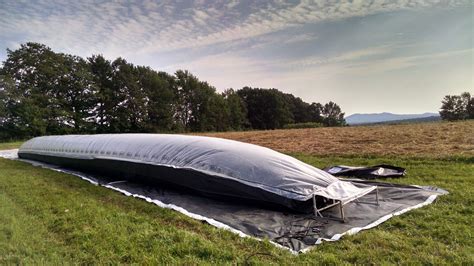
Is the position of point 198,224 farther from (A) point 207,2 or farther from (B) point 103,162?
(A) point 207,2

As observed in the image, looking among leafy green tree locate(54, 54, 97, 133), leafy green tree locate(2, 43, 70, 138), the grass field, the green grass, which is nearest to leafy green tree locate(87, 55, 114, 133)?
leafy green tree locate(54, 54, 97, 133)

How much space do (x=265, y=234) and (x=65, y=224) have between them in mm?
2306

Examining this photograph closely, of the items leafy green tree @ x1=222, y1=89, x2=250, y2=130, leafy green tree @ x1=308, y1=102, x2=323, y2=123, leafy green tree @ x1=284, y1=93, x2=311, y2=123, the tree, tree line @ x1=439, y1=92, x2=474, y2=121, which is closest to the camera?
tree line @ x1=439, y1=92, x2=474, y2=121

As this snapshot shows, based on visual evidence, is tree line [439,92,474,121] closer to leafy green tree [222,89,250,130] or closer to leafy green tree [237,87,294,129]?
leafy green tree [237,87,294,129]

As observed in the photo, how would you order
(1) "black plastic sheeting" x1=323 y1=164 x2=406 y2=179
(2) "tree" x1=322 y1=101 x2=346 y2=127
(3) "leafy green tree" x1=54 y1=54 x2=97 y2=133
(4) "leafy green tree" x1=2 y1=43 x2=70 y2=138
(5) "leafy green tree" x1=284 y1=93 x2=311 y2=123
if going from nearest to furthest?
(1) "black plastic sheeting" x1=323 y1=164 x2=406 y2=179 → (4) "leafy green tree" x1=2 y1=43 x2=70 y2=138 → (3) "leafy green tree" x1=54 y1=54 x2=97 y2=133 → (5) "leafy green tree" x1=284 y1=93 x2=311 y2=123 → (2) "tree" x1=322 y1=101 x2=346 y2=127

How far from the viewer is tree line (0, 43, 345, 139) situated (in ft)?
82.5

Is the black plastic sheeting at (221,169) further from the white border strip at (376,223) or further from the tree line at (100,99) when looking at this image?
the tree line at (100,99)

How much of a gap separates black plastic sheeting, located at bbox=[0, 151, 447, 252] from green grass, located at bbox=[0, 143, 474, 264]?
0.17 m

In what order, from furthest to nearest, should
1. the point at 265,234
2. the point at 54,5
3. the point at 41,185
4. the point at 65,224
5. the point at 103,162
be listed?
the point at 54,5 < the point at 103,162 < the point at 41,185 < the point at 65,224 < the point at 265,234

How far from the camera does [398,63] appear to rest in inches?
415

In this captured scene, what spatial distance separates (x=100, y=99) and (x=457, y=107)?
42428mm

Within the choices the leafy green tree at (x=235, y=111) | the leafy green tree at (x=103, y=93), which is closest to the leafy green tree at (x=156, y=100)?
the leafy green tree at (x=103, y=93)

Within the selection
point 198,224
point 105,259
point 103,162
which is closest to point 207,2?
point 103,162

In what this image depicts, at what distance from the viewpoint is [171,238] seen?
2.98 meters
